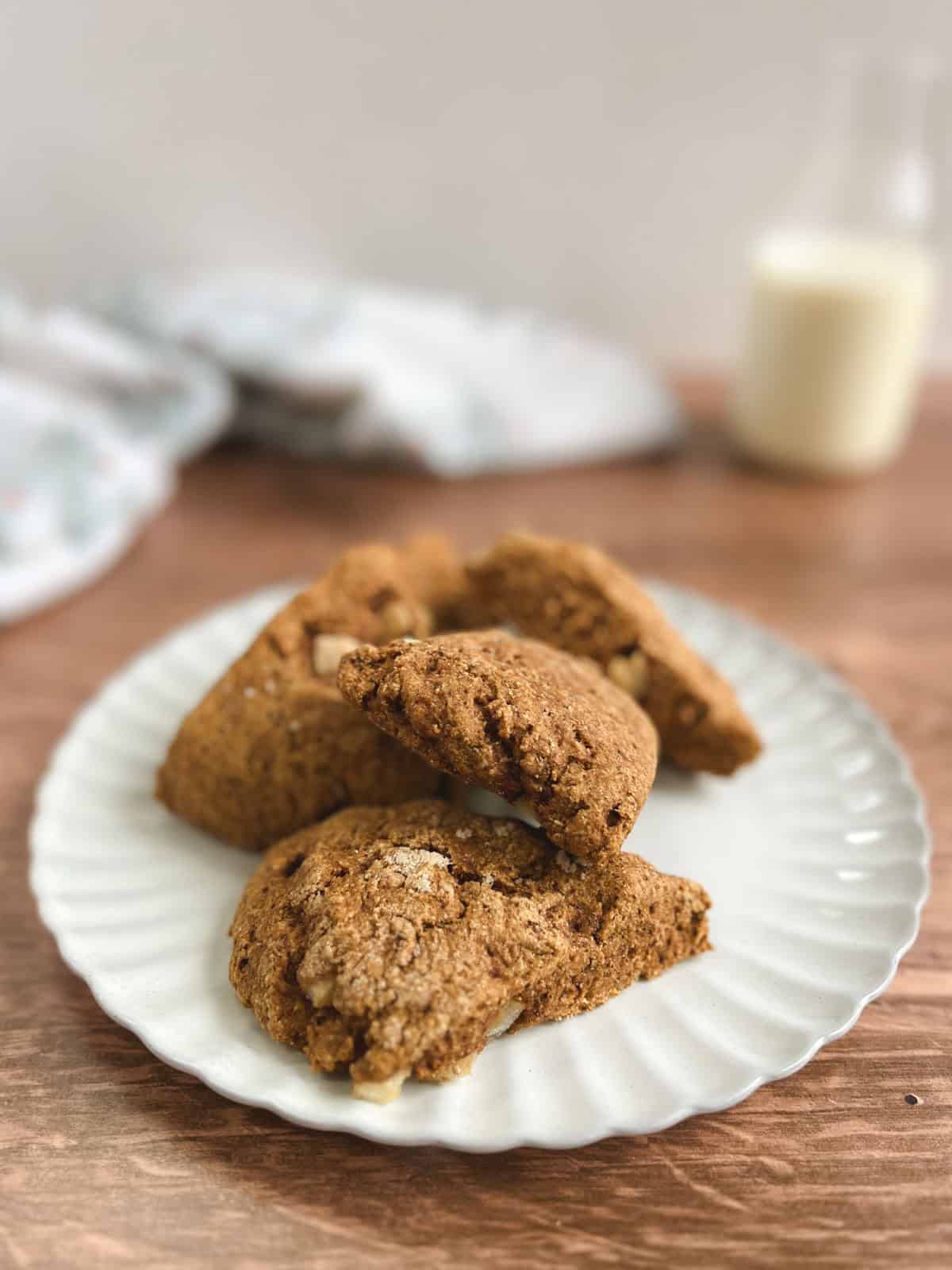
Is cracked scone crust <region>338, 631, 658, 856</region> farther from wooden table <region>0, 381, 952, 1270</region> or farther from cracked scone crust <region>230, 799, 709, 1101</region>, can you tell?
wooden table <region>0, 381, 952, 1270</region>

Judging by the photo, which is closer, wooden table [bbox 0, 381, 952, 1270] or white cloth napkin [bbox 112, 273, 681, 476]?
wooden table [bbox 0, 381, 952, 1270]

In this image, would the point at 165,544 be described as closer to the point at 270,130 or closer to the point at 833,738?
the point at 270,130

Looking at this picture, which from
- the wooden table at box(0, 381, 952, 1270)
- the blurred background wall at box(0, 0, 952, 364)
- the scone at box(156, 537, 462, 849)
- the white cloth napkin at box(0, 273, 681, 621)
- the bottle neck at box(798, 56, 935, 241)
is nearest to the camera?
the wooden table at box(0, 381, 952, 1270)

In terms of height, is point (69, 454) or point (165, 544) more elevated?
point (69, 454)

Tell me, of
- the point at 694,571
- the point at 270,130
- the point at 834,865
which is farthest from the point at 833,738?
the point at 270,130

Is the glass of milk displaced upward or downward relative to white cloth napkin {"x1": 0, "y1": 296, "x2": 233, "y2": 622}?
upward

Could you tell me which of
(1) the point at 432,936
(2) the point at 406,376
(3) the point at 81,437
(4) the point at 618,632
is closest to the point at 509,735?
(1) the point at 432,936

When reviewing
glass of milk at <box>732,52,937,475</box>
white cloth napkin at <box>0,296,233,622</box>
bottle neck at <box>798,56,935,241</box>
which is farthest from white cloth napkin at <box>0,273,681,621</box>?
bottle neck at <box>798,56,935,241</box>
